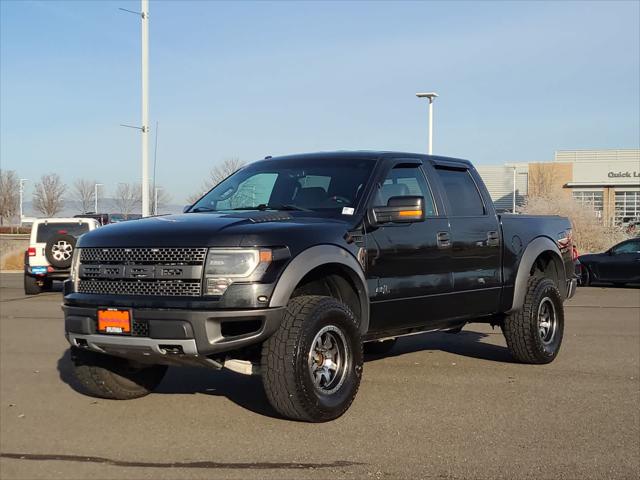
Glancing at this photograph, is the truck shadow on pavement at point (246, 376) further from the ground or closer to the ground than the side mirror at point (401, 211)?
closer to the ground

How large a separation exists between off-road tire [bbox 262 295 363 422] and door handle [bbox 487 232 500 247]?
248cm

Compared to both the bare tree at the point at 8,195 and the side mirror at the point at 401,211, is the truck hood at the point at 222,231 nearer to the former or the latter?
the side mirror at the point at 401,211

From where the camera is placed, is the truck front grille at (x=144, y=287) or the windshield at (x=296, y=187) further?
the windshield at (x=296, y=187)

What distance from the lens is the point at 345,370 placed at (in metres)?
6.00

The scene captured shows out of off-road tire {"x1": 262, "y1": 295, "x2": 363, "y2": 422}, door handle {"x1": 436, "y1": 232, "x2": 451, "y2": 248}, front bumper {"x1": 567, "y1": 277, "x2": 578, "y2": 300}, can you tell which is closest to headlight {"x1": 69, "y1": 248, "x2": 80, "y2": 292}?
off-road tire {"x1": 262, "y1": 295, "x2": 363, "y2": 422}

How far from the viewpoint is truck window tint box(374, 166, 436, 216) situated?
6850 mm

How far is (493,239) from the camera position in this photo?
7879 mm

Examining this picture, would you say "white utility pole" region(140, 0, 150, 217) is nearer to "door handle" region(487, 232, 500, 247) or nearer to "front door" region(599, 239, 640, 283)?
"front door" region(599, 239, 640, 283)

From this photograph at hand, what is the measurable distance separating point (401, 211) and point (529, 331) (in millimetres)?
2580

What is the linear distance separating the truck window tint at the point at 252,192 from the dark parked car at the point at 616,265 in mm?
15294

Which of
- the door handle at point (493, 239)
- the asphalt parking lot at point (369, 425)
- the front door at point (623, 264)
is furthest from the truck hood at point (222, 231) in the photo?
the front door at point (623, 264)

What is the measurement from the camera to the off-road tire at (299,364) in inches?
216

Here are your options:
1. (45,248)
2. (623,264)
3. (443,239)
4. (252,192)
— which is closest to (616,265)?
(623,264)

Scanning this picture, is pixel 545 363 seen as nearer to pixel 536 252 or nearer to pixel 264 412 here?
pixel 536 252
